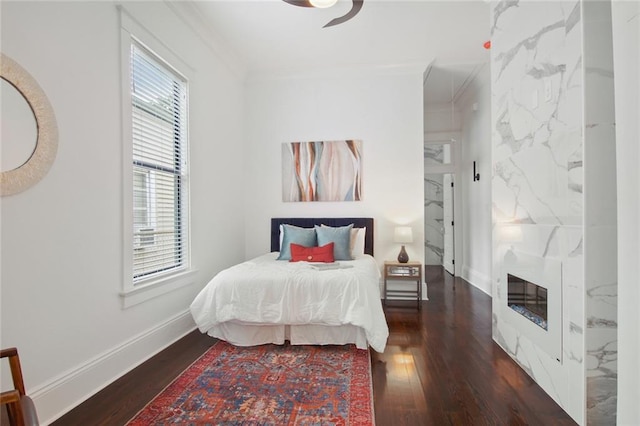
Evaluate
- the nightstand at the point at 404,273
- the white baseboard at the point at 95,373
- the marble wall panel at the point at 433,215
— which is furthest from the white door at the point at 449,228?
the white baseboard at the point at 95,373

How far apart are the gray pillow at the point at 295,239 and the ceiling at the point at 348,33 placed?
234 centimetres

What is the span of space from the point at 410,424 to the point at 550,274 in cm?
130

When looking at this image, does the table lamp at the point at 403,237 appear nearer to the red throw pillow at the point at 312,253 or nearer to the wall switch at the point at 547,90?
the red throw pillow at the point at 312,253

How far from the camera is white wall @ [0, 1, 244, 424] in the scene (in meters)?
1.66

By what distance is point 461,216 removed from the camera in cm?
568

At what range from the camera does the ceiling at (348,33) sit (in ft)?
10.4

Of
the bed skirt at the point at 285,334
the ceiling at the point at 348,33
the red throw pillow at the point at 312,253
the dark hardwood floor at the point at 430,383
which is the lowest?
the dark hardwood floor at the point at 430,383

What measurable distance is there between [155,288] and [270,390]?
1.36 meters

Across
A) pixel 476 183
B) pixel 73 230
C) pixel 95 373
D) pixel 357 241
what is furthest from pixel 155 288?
pixel 476 183

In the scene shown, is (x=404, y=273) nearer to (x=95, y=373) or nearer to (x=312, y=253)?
(x=312, y=253)

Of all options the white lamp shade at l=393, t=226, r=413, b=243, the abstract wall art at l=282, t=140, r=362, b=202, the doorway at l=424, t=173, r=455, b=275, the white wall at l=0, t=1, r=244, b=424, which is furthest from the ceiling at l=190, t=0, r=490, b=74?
the doorway at l=424, t=173, r=455, b=275

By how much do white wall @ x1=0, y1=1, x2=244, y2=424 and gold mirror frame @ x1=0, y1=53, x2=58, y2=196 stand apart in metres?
0.05

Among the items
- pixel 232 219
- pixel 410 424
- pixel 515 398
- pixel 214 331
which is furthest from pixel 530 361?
pixel 232 219

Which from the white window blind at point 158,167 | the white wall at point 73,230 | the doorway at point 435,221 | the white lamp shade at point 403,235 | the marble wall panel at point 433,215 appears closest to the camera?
the white wall at point 73,230
